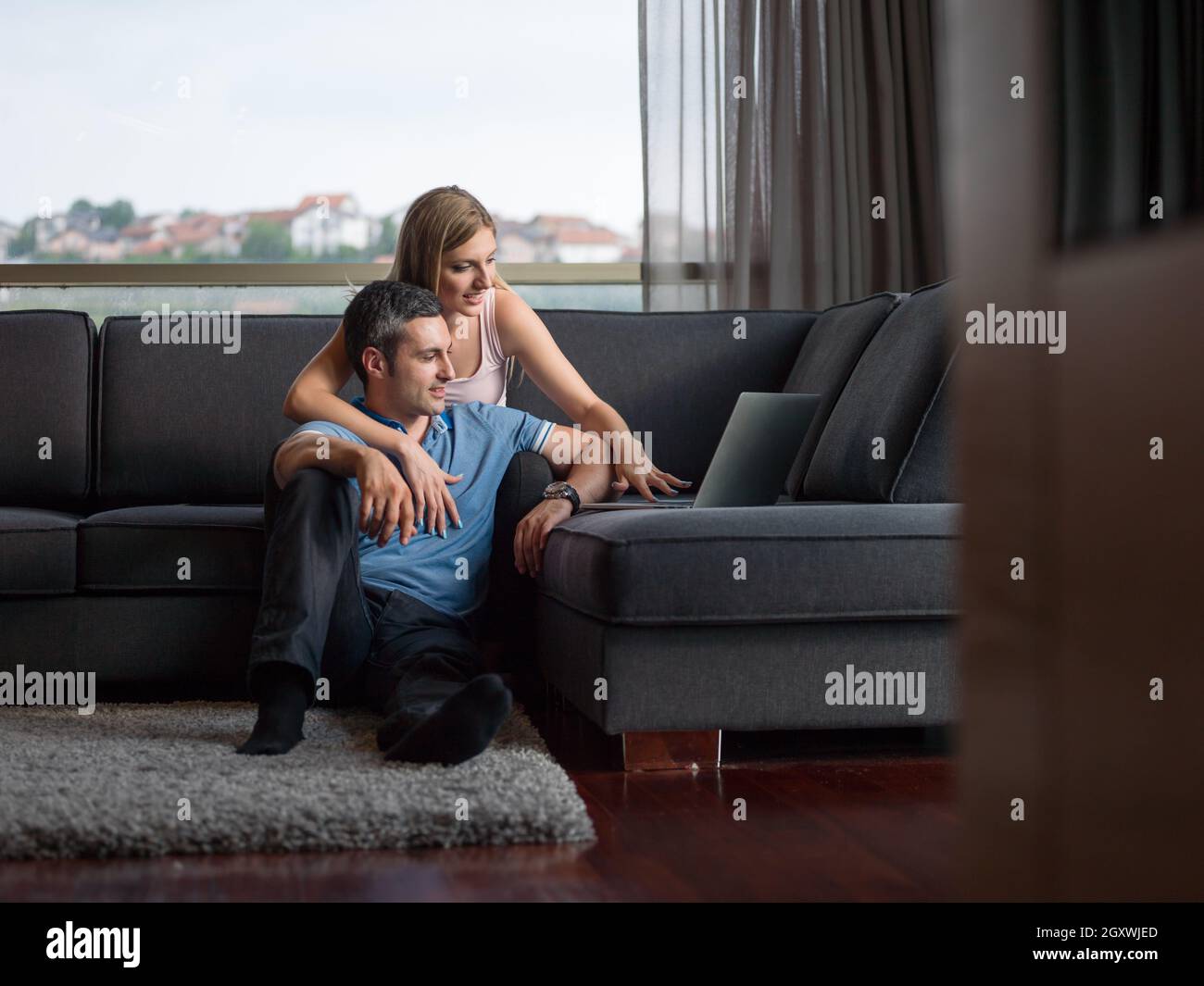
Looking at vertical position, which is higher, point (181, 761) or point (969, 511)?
point (969, 511)

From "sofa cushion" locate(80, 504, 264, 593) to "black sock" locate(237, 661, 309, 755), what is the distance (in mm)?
568

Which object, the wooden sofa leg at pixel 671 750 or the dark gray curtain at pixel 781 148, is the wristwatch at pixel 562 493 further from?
the dark gray curtain at pixel 781 148

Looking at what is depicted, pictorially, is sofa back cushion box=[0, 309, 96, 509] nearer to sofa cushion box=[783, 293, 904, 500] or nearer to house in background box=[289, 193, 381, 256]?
house in background box=[289, 193, 381, 256]

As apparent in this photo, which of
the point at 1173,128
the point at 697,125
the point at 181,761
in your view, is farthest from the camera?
the point at 697,125

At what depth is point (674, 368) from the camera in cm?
281

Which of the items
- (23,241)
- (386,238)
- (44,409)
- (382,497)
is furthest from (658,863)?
(23,241)

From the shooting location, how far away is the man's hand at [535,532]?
2037 mm

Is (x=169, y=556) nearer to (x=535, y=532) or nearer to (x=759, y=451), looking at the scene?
(x=535, y=532)

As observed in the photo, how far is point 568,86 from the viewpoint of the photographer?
12.3 ft

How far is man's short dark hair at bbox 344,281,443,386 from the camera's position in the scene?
204 cm

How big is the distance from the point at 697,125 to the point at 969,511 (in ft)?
11.6

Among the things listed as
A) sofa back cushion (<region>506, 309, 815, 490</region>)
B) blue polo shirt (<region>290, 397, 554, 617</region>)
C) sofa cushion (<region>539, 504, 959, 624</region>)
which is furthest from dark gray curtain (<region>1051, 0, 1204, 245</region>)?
sofa back cushion (<region>506, 309, 815, 490</region>)
